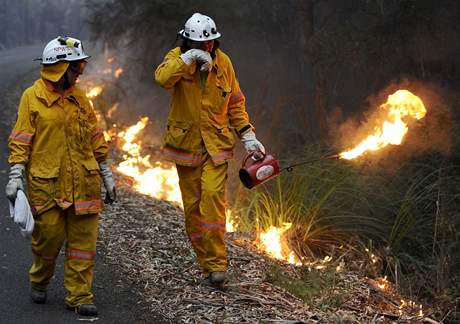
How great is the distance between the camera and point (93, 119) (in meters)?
4.85

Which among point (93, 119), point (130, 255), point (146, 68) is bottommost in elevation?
point (130, 255)

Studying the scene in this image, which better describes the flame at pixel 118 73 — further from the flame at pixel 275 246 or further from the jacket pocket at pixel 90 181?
the jacket pocket at pixel 90 181

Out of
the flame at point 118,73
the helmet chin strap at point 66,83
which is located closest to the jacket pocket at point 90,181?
the helmet chin strap at point 66,83

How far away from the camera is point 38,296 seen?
483cm

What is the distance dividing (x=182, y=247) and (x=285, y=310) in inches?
60.7

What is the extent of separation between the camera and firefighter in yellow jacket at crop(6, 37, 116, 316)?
4.59 m

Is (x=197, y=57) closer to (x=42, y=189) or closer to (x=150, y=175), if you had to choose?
(x=42, y=189)

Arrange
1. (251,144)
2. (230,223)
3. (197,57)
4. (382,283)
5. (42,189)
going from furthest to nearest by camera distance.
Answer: (230,223) → (382,283) → (251,144) → (197,57) → (42,189)

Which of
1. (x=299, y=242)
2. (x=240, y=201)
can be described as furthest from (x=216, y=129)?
(x=240, y=201)

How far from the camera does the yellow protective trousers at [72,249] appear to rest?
4.67 metres

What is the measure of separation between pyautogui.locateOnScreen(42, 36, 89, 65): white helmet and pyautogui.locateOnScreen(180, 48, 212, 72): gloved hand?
789 mm

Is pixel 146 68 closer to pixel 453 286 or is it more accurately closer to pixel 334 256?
pixel 334 256

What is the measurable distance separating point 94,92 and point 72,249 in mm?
11126

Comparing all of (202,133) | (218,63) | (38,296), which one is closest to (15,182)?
(38,296)
